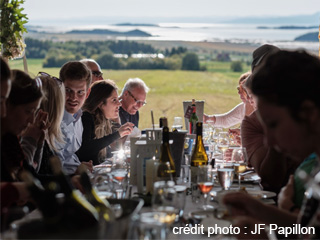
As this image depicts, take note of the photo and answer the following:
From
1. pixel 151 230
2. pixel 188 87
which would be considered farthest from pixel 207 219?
pixel 188 87

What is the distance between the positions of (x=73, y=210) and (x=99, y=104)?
135 inches

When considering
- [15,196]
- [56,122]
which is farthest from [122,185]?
[56,122]

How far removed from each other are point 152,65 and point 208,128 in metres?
10.4

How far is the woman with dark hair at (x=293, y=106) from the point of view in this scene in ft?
4.90

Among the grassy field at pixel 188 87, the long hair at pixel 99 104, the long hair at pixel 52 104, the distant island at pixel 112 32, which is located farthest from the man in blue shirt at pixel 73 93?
the grassy field at pixel 188 87

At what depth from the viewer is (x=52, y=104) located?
132 inches

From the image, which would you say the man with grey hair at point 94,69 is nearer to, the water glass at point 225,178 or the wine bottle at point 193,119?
the wine bottle at point 193,119

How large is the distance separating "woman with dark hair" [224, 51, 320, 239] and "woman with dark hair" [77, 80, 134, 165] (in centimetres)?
284

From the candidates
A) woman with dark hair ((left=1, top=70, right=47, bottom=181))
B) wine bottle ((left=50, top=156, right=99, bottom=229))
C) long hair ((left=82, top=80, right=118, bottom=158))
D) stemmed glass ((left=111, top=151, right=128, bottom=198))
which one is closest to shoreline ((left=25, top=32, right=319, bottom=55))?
long hair ((left=82, top=80, right=118, bottom=158))

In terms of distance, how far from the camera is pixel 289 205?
2131 millimetres

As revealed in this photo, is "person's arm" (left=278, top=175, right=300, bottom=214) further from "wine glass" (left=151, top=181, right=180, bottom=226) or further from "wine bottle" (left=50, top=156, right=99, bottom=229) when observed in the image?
"wine bottle" (left=50, top=156, right=99, bottom=229)

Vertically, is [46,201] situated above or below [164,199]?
above

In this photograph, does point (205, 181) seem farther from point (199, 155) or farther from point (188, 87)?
point (188, 87)

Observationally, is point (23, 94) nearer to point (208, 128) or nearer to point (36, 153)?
point (36, 153)
